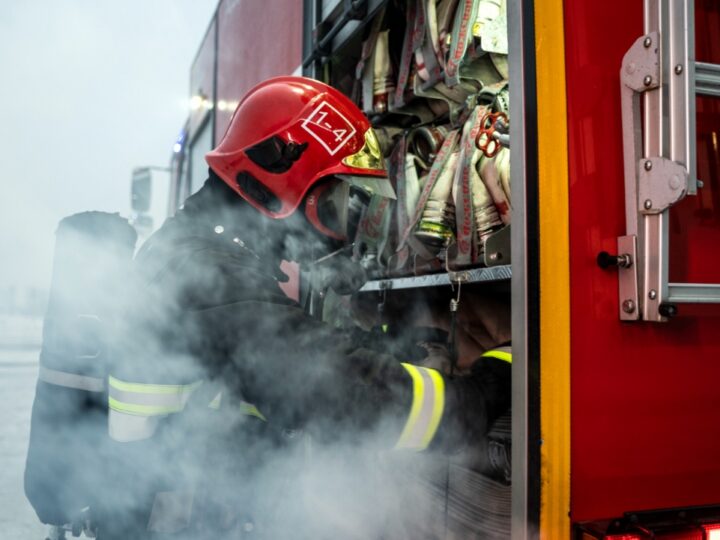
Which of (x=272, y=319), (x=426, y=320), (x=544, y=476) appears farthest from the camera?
(x=426, y=320)

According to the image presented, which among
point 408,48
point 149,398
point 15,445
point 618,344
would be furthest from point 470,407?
point 15,445

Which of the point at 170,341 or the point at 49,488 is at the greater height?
the point at 170,341

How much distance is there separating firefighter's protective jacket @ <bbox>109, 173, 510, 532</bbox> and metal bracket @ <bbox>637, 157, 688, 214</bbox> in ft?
1.86

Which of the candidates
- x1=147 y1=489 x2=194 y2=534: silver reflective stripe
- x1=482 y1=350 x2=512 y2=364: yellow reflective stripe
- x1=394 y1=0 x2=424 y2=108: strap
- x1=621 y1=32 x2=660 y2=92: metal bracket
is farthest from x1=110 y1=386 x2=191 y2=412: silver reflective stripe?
x1=394 y1=0 x2=424 y2=108: strap

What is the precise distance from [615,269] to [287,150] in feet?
3.51

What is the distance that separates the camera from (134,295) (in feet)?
5.32

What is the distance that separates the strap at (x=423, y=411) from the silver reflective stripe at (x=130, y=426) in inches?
26.0

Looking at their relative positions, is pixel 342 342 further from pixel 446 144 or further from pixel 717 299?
pixel 446 144

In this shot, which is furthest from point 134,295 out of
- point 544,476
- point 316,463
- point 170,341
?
point 544,476

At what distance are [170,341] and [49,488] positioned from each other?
797 mm

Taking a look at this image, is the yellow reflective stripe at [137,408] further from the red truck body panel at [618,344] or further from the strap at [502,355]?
the red truck body panel at [618,344]

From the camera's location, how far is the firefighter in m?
1.35

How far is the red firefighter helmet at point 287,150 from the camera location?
1815mm

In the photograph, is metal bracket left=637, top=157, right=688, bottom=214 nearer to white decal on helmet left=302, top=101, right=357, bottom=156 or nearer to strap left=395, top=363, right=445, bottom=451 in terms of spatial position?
strap left=395, top=363, right=445, bottom=451
